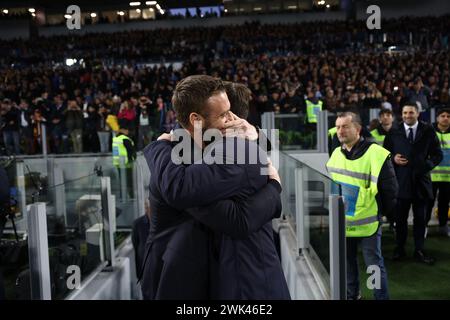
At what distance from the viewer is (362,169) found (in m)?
3.60

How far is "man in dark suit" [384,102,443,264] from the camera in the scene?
497 cm

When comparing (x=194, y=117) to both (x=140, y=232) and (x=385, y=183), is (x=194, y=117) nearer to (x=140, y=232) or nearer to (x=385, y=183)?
(x=385, y=183)

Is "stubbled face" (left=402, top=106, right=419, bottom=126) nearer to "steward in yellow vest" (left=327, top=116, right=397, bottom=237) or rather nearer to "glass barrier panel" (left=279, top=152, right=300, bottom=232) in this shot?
"glass barrier panel" (left=279, top=152, right=300, bottom=232)

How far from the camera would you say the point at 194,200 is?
1.40m

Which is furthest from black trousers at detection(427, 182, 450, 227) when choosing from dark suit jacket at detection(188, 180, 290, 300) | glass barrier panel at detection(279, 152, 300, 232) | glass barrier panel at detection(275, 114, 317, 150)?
dark suit jacket at detection(188, 180, 290, 300)

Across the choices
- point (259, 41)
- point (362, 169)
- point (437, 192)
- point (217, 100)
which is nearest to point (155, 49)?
point (259, 41)

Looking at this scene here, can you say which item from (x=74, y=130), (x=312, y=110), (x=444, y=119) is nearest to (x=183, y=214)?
(x=444, y=119)

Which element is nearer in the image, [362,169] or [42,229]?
[42,229]

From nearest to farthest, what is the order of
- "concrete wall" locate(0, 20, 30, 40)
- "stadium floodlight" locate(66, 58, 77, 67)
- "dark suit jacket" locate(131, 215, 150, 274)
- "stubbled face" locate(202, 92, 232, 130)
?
"stubbled face" locate(202, 92, 232, 130) < "dark suit jacket" locate(131, 215, 150, 274) < "stadium floodlight" locate(66, 58, 77, 67) < "concrete wall" locate(0, 20, 30, 40)

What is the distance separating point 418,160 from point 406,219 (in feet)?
1.96

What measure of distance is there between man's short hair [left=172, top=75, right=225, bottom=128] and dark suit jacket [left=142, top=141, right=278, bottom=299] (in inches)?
5.2
